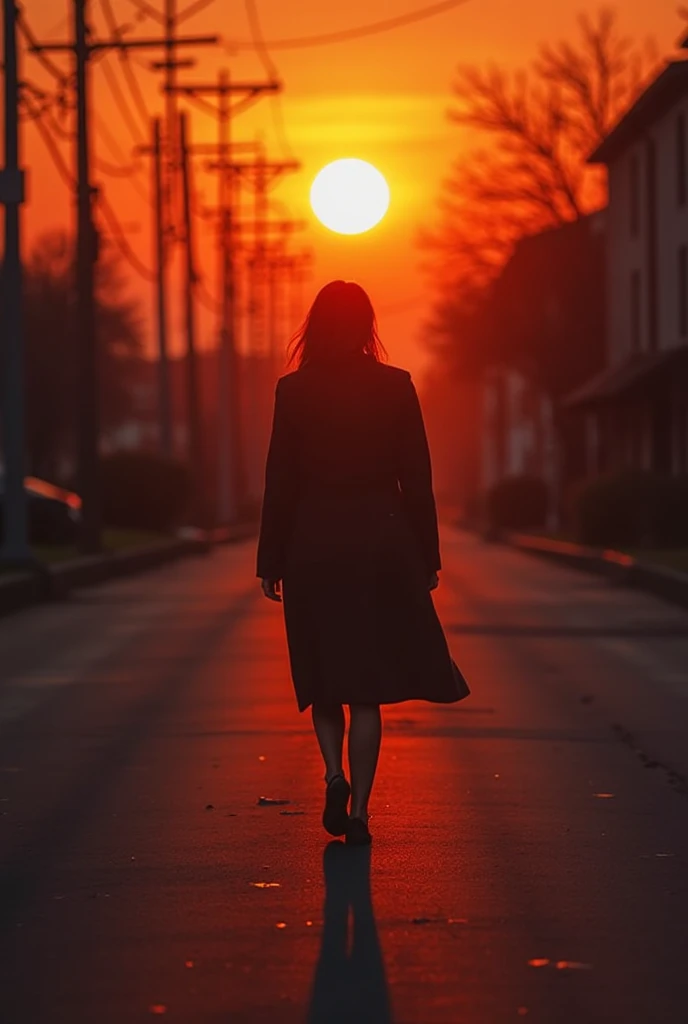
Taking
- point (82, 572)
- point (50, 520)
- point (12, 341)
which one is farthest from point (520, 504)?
point (12, 341)

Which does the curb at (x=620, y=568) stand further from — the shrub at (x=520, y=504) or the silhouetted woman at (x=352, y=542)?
the shrub at (x=520, y=504)

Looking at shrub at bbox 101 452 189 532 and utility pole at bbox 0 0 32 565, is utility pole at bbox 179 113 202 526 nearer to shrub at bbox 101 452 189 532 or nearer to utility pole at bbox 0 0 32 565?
shrub at bbox 101 452 189 532

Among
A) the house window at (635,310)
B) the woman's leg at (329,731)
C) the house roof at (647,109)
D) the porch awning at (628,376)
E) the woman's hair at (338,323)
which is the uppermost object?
the house roof at (647,109)

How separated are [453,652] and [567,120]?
45618mm

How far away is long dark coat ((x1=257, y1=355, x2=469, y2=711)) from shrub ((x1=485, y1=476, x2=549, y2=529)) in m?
56.9

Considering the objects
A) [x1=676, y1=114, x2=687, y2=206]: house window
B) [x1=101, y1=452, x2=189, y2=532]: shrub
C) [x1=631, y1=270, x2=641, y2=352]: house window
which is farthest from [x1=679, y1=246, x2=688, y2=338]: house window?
[x1=101, y1=452, x2=189, y2=532]: shrub

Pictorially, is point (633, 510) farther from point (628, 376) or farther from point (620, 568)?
point (620, 568)

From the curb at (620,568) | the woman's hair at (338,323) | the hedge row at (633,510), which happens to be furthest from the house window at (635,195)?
the woman's hair at (338,323)

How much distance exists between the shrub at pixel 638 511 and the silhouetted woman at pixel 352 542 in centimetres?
3052

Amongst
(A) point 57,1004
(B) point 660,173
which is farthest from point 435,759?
(B) point 660,173

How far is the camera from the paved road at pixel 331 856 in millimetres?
5859

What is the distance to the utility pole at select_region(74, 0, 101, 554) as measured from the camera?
112 feet

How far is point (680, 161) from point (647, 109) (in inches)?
72.7

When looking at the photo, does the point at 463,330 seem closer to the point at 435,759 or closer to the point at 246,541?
the point at 246,541
